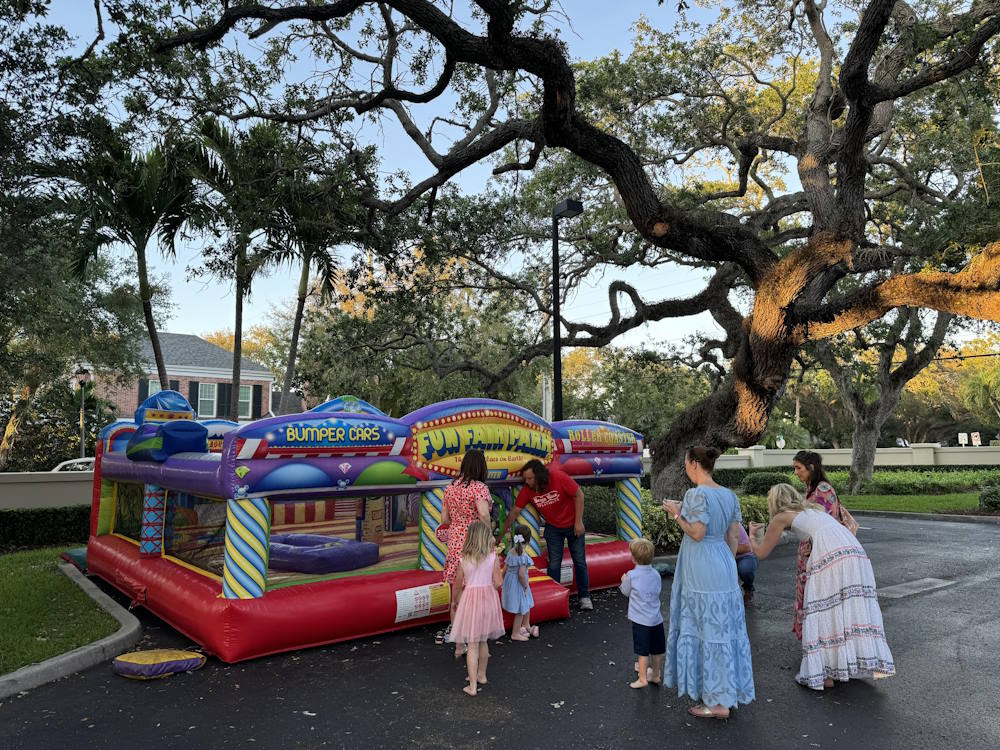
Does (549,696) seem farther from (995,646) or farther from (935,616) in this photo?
(935,616)

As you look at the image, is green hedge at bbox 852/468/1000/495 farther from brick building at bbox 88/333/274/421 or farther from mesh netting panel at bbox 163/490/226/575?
brick building at bbox 88/333/274/421

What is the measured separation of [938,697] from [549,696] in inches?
115

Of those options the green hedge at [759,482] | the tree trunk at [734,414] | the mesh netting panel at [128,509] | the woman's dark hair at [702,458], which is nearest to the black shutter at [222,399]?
the green hedge at [759,482]

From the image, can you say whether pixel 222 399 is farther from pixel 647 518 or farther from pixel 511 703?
pixel 511 703

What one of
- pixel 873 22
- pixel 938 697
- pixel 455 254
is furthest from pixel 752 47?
pixel 938 697

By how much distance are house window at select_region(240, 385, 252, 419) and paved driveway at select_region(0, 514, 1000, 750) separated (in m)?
32.6

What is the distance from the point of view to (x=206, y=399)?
37.8 meters

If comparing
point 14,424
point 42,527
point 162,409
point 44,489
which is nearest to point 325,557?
point 162,409

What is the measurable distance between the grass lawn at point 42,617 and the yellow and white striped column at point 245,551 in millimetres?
1588

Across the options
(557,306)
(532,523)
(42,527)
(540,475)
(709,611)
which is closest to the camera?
(709,611)

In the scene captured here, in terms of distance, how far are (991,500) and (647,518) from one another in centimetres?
1271

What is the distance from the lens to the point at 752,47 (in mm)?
14883

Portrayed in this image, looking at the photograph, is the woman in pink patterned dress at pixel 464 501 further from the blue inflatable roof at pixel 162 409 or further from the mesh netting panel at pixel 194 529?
the blue inflatable roof at pixel 162 409

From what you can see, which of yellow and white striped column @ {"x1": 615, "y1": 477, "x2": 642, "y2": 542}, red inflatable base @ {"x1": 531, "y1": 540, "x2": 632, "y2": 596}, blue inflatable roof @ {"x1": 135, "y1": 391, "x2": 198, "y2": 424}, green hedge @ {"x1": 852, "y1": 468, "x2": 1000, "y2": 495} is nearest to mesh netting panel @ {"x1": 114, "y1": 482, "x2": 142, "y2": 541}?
blue inflatable roof @ {"x1": 135, "y1": 391, "x2": 198, "y2": 424}
